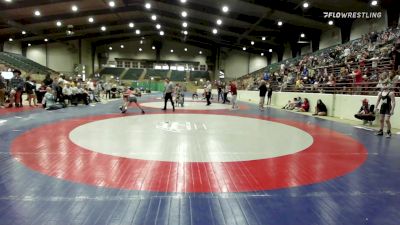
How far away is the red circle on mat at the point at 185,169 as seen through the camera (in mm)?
3857

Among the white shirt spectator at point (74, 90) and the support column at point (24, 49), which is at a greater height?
the support column at point (24, 49)

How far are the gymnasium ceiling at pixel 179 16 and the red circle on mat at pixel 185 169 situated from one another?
1984cm

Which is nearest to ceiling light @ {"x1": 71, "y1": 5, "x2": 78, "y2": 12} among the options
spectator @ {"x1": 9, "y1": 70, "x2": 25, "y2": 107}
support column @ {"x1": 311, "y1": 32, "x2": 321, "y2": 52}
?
spectator @ {"x1": 9, "y1": 70, "x2": 25, "y2": 107}

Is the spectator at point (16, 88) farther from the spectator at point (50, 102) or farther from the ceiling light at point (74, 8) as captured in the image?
the ceiling light at point (74, 8)

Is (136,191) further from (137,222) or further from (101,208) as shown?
(137,222)

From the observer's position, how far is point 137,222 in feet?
9.06

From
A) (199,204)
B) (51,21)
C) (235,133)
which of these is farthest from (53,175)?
(51,21)

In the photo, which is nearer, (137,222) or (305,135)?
(137,222)

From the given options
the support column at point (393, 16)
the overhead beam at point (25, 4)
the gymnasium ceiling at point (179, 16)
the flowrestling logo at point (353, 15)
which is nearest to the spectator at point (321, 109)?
the gymnasium ceiling at point (179, 16)

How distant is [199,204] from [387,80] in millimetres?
7184

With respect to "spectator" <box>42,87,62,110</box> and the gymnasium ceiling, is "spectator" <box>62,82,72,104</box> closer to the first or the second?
"spectator" <box>42,87,62,110</box>

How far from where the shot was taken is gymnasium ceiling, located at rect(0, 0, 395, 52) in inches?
946

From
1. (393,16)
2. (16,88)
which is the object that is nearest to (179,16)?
(393,16)

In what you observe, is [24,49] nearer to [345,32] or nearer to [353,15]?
[345,32]
